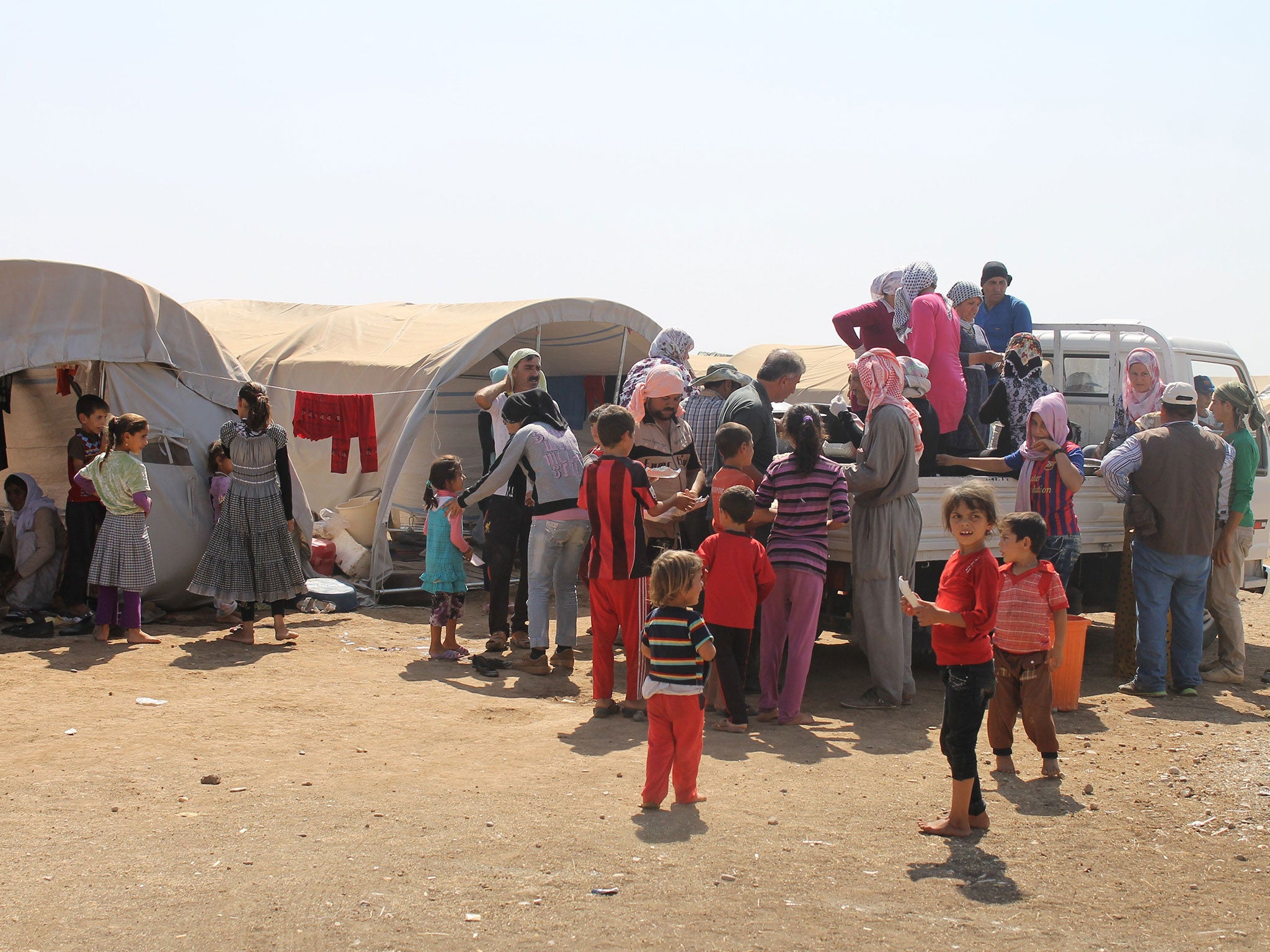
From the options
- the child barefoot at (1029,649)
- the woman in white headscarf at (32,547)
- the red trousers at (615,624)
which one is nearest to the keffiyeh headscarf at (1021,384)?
the child barefoot at (1029,649)

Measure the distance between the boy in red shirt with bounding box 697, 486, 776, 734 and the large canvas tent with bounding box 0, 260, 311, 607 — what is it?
17.2 ft

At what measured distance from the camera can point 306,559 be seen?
33.3 ft

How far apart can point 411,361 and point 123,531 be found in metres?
4.13

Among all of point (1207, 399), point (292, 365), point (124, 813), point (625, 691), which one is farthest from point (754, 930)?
point (292, 365)

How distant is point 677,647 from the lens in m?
4.65

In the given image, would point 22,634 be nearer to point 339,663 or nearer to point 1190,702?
point 339,663

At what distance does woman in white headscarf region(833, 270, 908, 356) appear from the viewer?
800cm

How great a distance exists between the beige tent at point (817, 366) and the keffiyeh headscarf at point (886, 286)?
47.6 feet

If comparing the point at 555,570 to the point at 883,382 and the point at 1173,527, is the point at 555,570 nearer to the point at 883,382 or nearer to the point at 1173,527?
the point at 883,382

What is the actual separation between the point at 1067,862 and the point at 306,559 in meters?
7.51

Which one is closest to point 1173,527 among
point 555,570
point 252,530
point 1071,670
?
point 1071,670

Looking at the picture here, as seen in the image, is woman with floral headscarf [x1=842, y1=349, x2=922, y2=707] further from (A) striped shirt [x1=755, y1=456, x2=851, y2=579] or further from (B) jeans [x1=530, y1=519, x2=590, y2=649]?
(B) jeans [x1=530, y1=519, x2=590, y2=649]

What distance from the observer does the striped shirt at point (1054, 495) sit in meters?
6.73

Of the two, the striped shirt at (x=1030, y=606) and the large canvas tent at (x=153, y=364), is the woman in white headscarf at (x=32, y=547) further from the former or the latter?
the striped shirt at (x=1030, y=606)
